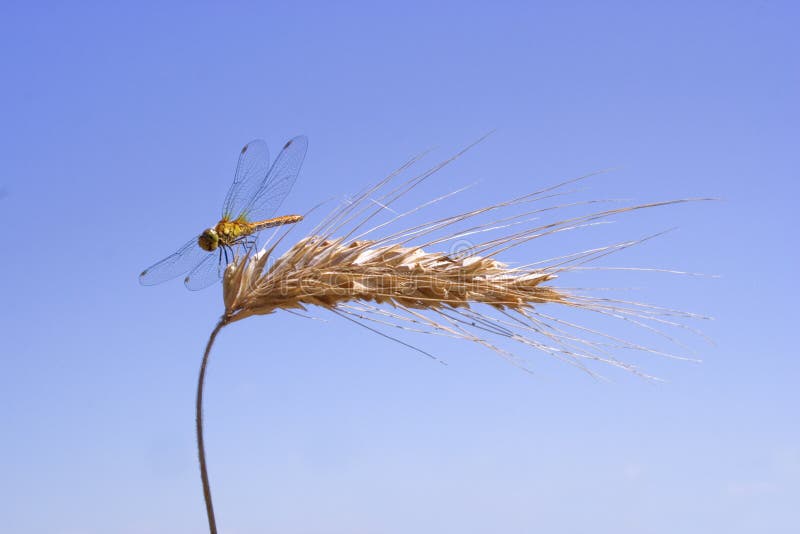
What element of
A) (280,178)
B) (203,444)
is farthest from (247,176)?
(203,444)

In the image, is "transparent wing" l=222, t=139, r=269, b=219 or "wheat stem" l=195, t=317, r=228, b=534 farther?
"transparent wing" l=222, t=139, r=269, b=219

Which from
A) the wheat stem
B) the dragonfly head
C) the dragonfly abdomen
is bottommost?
the wheat stem

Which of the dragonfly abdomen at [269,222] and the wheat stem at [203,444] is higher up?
the dragonfly abdomen at [269,222]

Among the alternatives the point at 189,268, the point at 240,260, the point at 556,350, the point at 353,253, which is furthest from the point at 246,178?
the point at 556,350

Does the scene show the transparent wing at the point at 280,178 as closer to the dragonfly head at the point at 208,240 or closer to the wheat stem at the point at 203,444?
the dragonfly head at the point at 208,240

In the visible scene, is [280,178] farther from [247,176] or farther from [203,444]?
[203,444]

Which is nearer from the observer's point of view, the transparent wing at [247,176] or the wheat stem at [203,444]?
the wheat stem at [203,444]

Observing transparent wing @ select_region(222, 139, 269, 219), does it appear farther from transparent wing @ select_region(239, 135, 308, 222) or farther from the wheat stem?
Result: the wheat stem
